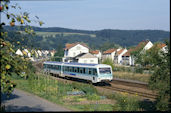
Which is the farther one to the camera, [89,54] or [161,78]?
[89,54]

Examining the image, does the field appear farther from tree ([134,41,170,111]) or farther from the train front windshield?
the train front windshield

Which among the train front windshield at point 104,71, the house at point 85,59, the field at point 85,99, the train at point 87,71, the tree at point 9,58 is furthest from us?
the house at point 85,59

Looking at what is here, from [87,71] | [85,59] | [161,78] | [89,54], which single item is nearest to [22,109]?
[161,78]

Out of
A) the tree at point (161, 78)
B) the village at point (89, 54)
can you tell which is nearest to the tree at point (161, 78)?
the tree at point (161, 78)

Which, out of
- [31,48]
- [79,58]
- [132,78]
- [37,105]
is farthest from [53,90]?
[79,58]

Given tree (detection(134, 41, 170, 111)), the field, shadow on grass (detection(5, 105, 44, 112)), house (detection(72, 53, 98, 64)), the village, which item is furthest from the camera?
house (detection(72, 53, 98, 64))

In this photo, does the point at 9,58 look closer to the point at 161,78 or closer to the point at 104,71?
the point at 161,78

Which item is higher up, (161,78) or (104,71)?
(161,78)

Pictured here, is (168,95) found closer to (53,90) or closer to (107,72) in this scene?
(53,90)

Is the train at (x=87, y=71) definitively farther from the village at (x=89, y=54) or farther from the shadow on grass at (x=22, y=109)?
the village at (x=89, y=54)

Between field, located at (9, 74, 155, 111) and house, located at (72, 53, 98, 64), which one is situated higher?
house, located at (72, 53, 98, 64)

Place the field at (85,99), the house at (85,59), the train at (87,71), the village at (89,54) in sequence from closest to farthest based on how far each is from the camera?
the field at (85,99), the train at (87,71), the village at (89,54), the house at (85,59)

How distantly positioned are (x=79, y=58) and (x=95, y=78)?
44.0m

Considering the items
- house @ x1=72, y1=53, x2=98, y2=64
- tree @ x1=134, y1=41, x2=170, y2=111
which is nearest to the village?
house @ x1=72, y1=53, x2=98, y2=64
